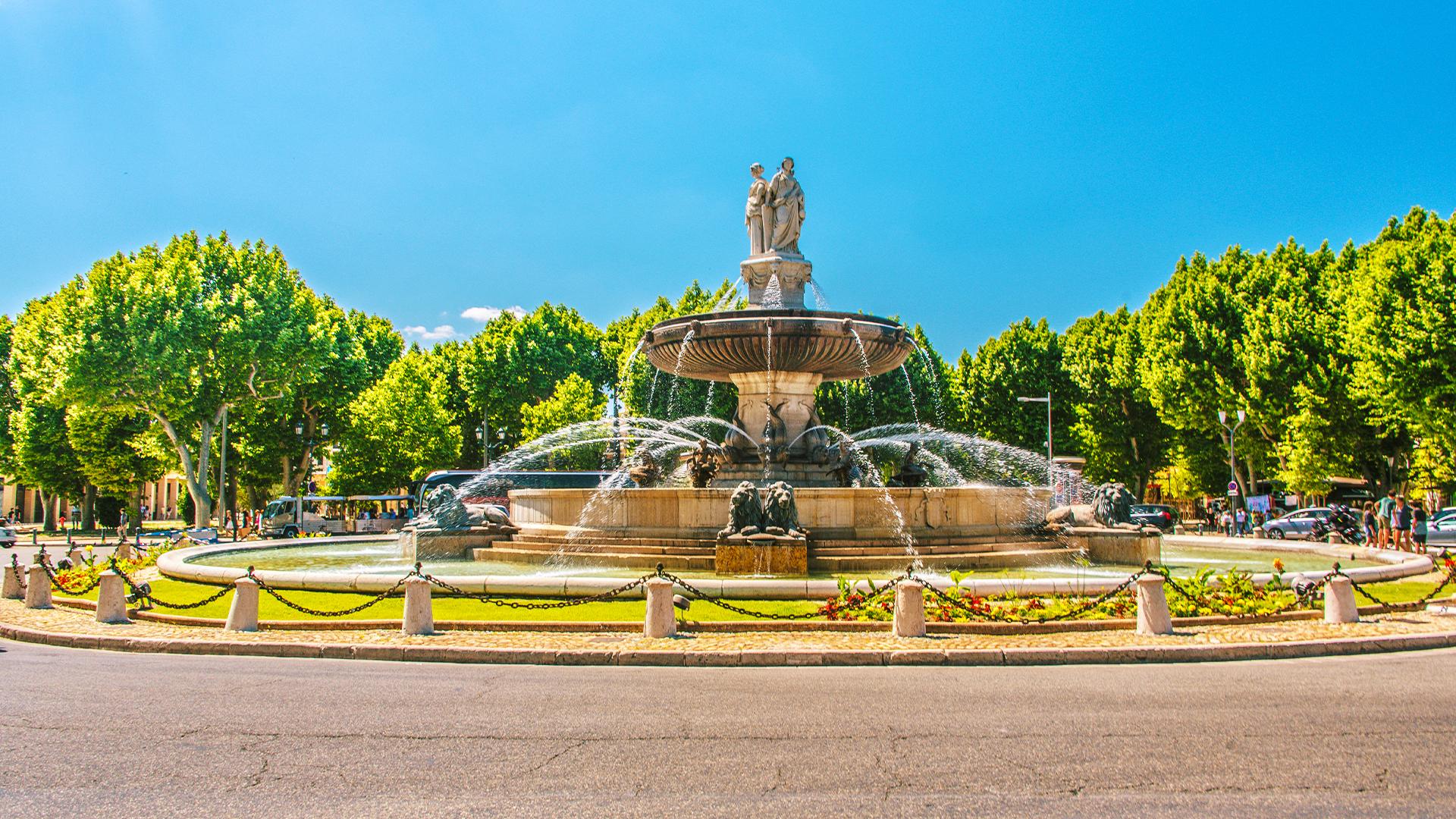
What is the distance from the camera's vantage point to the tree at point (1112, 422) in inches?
1929

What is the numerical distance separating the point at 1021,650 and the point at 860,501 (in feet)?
20.0

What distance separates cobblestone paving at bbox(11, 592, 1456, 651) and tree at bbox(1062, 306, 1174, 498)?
129 feet

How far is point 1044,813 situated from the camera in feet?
15.3

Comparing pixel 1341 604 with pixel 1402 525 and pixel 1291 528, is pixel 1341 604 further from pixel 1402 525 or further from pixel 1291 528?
pixel 1291 528

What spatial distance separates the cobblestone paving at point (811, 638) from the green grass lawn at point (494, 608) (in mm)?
705

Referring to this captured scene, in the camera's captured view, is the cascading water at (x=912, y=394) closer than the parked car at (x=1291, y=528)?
Yes

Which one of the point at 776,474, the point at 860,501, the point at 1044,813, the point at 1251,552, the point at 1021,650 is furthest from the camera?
the point at 1251,552

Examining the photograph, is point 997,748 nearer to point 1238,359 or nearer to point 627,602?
point 627,602

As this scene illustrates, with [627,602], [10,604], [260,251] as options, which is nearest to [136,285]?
[260,251]

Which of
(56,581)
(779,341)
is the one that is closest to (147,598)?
(56,581)

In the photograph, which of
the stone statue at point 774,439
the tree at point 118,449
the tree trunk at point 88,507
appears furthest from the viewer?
the tree trunk at point 88,507

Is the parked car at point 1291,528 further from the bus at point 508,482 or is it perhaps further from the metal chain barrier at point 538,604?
the metal chain barrier at point 538,604

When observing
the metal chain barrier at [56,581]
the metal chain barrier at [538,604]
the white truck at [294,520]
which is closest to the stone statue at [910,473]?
the metal chain barrier at [538,604]

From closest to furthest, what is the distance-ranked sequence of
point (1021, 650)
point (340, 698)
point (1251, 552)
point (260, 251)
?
point (340, 698) < point (1021, 650) < point (1251, 552) < point (260, 251)
